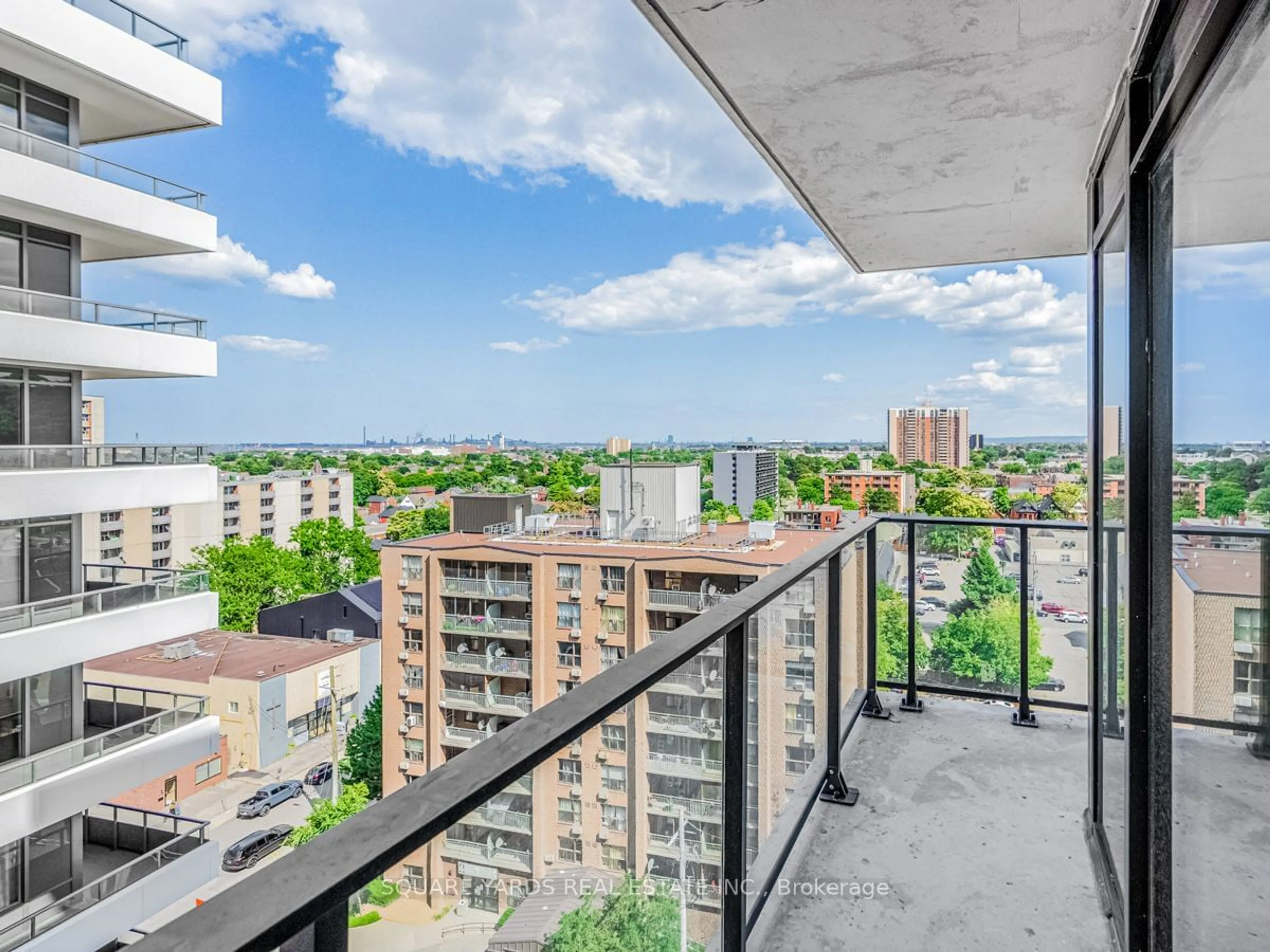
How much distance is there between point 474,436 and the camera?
4566 centimetres

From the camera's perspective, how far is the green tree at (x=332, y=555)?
99.9 ft

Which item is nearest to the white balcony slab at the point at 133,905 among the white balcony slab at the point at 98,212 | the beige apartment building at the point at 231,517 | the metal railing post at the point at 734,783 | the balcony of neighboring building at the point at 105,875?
the balcony of neighboring building at the point at 105,875

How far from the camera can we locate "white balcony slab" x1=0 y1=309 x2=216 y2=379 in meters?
5.84

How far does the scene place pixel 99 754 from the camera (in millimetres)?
6980

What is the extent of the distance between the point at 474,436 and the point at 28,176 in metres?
40.3

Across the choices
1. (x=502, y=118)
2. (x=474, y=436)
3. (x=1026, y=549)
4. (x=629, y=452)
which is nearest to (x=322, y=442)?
(x=474, y=436)

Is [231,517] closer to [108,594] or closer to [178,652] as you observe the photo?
[178,652]

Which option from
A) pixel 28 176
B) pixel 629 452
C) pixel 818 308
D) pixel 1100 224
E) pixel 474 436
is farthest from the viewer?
pixel 474 436

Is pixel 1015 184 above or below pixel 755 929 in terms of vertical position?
above

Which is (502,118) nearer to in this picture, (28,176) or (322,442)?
(322,442)

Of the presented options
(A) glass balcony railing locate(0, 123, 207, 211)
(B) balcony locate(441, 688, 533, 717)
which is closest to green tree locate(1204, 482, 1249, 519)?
(A) glass balcony railing locate(0, 123, 207, 211)

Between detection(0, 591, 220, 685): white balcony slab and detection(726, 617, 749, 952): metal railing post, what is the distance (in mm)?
7272

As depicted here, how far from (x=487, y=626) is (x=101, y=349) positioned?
27.8ft

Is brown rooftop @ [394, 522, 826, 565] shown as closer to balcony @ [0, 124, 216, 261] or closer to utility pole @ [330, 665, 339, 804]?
utility pole @ [330, 665, 339, 804]
